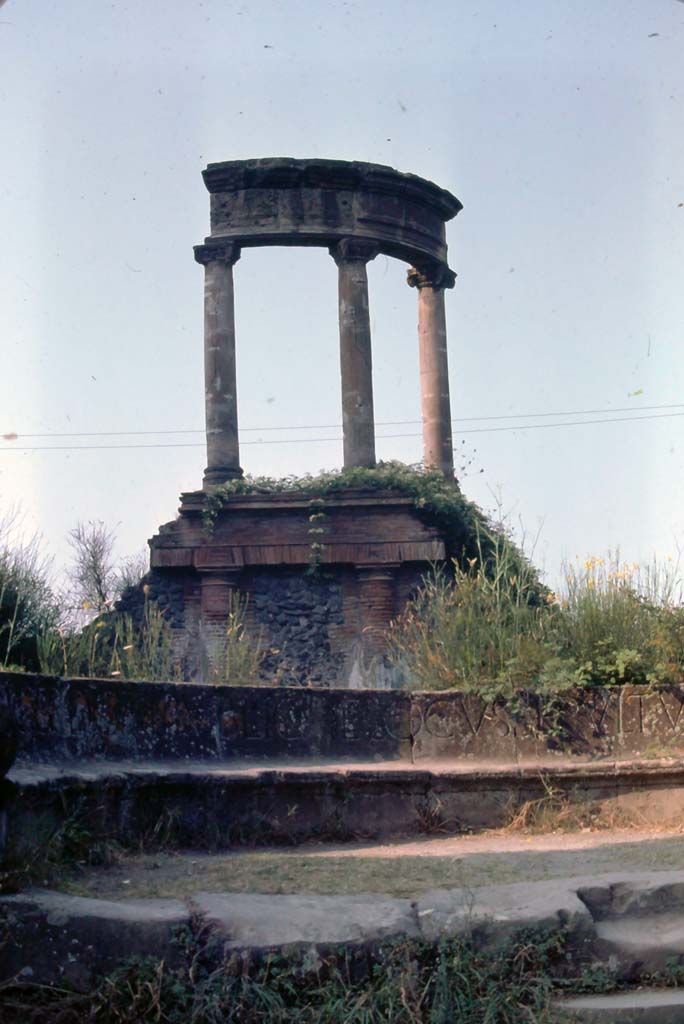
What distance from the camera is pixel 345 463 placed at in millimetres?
18328

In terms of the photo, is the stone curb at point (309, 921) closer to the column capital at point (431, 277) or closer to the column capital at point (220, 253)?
the column capital at point (220, 253)

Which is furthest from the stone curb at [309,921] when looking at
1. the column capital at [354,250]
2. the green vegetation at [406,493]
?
the column capital at [354,250]

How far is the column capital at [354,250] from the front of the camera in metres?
18.8

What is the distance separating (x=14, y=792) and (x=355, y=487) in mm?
13470

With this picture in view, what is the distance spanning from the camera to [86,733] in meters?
5.57

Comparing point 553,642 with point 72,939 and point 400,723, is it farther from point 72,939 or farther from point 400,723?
point 72,939

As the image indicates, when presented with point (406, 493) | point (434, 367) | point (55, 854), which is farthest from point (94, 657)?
point (434, 367)

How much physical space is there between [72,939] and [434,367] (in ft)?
57.2

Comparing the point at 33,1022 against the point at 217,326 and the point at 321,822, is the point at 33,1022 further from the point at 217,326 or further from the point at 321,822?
the point at 217,326

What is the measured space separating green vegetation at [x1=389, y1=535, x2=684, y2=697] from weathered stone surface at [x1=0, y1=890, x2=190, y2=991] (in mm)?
3967

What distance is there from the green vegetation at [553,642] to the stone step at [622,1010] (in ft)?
12.0

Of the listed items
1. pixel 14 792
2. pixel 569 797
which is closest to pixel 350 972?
pixel 14 792

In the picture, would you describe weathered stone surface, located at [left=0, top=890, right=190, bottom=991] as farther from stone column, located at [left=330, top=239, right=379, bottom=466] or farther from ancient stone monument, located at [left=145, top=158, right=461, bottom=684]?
stone column, located at [left=330, top=239, right=379, bottom=466]

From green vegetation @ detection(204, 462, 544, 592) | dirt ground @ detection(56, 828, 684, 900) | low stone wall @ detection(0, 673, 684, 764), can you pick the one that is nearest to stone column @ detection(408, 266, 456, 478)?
green vegetation @ detection(204, 462, 544, 592)
